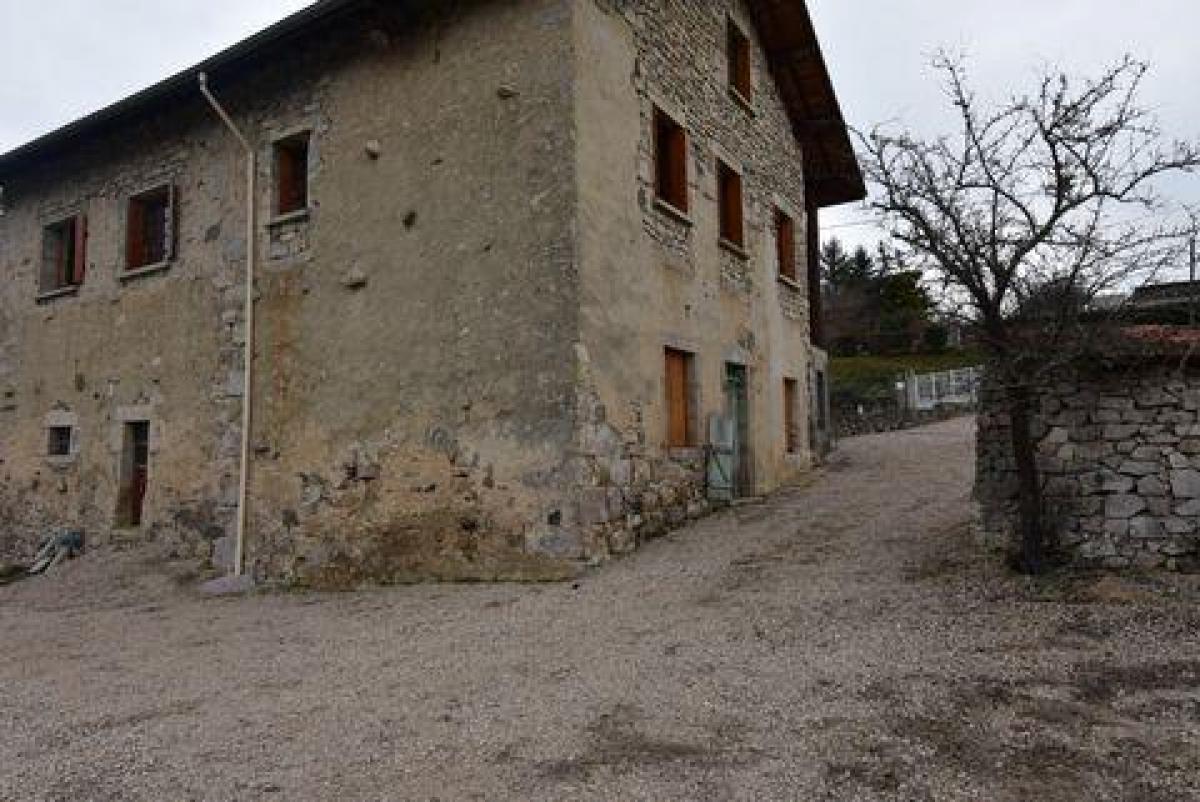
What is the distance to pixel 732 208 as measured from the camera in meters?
11.0

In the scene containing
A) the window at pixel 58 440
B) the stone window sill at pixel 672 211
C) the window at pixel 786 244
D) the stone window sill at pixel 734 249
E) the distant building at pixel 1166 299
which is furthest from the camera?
the window at pixel 786 244

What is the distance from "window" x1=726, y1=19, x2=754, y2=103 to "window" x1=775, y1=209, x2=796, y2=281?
1899mm

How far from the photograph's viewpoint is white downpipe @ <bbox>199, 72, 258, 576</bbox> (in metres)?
9.34

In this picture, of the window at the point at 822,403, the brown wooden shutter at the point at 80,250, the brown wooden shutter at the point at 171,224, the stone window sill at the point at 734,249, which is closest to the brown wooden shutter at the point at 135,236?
the brown wooden shutter at the point at 171,224

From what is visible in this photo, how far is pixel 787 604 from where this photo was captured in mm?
5730

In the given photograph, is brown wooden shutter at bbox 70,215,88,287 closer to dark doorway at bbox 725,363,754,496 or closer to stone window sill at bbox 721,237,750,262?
stone window sill at bbox 721,237,750,262

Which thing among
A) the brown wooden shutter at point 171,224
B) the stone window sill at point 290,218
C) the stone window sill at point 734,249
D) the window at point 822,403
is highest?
the brown wooden shutter at point 171,224

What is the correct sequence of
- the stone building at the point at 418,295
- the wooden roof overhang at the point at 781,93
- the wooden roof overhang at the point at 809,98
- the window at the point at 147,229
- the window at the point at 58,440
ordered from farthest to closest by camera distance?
the wooden roof overhang at the point at 809,98, the window at the point at 58,440, the window at the point at 147,229, the wooden roof overhang at the point at 781,93, the stone building at the point at 418,295

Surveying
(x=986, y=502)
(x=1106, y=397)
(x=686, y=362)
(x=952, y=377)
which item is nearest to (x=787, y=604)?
(x=986, y=502)

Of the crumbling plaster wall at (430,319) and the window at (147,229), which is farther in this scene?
the window at (147,229)

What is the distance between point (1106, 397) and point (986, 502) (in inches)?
43.8

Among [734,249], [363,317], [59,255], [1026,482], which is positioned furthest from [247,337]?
[1026,482]

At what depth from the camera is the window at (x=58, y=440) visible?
11.6 m

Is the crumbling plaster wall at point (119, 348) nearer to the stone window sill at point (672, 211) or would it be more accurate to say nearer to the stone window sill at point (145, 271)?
the stone window sill at point (145, 271)
